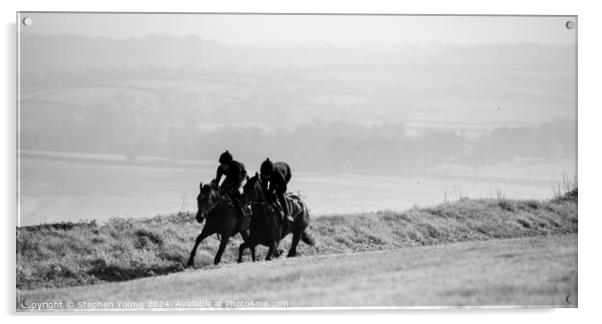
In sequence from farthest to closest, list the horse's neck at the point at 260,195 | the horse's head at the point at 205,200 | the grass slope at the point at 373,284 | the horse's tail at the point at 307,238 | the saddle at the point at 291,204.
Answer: the horse's tail at the point at 307,238
the saddle at the point at 291,204
the horse's neck at the point at 260,195
the horse's head at the point at 205,200
the grass slope at the point at 373,284

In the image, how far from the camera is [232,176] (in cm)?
1916

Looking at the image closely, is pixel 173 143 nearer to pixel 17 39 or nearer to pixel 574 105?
pixel 17 39

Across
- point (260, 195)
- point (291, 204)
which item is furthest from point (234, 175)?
point (291, 204)

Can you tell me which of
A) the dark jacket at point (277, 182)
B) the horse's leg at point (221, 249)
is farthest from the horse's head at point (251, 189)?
the horse's leg at point (221, 249)

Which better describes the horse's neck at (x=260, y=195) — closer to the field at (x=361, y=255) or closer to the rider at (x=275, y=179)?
the rider at (x=275, y=179)

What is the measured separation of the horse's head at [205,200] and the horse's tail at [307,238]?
2.39 meters

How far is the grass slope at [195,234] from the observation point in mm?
18812

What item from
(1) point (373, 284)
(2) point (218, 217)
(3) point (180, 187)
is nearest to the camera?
→ (1) point (373, 284)

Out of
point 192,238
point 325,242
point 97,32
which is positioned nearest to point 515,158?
point 325,242

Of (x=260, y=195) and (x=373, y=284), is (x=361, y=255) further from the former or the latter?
(x=373, y=284)

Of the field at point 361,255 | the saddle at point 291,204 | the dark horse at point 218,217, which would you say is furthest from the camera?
the saddle at point 291,204

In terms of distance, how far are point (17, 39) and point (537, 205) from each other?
1198cm

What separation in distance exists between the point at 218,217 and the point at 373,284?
4677 millimetres

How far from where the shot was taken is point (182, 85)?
66.1 ft
